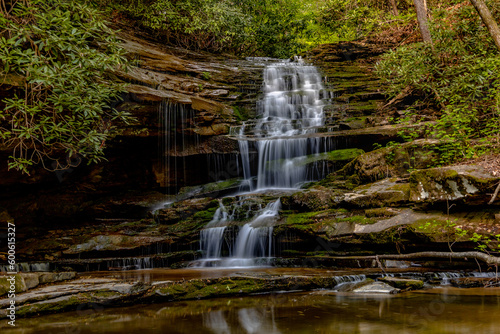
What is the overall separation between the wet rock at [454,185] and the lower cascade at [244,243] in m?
3.28

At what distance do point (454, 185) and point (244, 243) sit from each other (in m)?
→ 4.56

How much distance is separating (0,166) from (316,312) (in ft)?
29.2

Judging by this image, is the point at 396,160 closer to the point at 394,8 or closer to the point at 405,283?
the point at 405,283

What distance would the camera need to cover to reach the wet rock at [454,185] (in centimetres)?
581

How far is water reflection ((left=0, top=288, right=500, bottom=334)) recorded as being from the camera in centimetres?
335

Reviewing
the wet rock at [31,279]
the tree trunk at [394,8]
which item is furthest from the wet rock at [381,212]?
the tree trunk at [394,8]

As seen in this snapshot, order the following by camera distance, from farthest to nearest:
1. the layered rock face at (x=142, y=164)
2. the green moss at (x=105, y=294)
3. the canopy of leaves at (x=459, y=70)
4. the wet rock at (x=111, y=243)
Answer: the layered rock face at (x=142, y=164) → the wet rock at (x=111, y=243) → the canopy of leaves at (x=459, y=70) → the green moss at (x=105, y=294)

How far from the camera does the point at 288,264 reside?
7.04 meters

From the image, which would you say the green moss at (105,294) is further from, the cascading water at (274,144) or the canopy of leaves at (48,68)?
the cascading water at (274,144)

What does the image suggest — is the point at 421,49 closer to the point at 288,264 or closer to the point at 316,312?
the point at 288,264

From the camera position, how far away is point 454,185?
605 cm

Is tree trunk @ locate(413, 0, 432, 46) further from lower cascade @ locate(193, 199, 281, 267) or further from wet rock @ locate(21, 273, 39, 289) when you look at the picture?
wet rock @ locate(21, 273, 39, 289)

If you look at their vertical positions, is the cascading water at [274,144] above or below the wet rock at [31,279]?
above

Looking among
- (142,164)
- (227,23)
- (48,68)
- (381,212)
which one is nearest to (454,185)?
(381,212)
